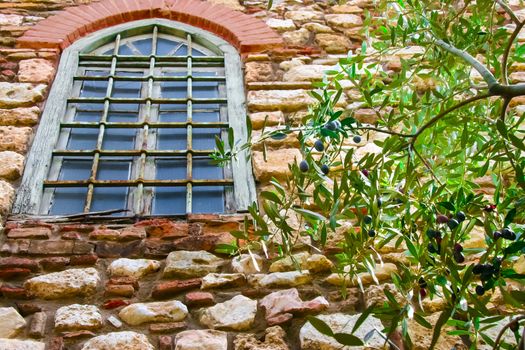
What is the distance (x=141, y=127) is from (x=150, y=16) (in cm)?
122

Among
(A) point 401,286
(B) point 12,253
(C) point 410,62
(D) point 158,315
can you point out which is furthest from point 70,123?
(A) point 401,286

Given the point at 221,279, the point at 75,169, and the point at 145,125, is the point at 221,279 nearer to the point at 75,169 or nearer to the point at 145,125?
the point at 75,169

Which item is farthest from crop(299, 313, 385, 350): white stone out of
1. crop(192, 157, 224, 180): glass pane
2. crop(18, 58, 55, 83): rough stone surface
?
crop(18, 58, 55, 83): rough stone surface

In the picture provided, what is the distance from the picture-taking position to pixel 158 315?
2.06 metres

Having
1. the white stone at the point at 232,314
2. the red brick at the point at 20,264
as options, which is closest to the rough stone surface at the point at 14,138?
the red brick at the point at 20,264

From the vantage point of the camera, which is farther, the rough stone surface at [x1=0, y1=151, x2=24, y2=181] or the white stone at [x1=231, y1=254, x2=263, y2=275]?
the rough stone surface at [x1=0, y1=151, x2=24, y2=181]

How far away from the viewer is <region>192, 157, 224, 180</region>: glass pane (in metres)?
2.92

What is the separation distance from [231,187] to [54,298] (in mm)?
969

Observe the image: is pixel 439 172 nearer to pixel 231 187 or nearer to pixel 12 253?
pixel 231 187

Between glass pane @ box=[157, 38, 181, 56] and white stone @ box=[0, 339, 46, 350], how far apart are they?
2.32 m

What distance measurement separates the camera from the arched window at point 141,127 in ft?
9.07

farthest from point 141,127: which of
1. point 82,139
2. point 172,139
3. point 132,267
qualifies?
point 132,267

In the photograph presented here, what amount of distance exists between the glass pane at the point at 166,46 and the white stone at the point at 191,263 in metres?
1.89

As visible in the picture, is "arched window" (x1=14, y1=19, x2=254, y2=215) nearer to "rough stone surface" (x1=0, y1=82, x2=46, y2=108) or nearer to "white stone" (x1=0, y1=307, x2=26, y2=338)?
"rough stone surface" (x1=0, y1=82, x2=46, y2=108)
